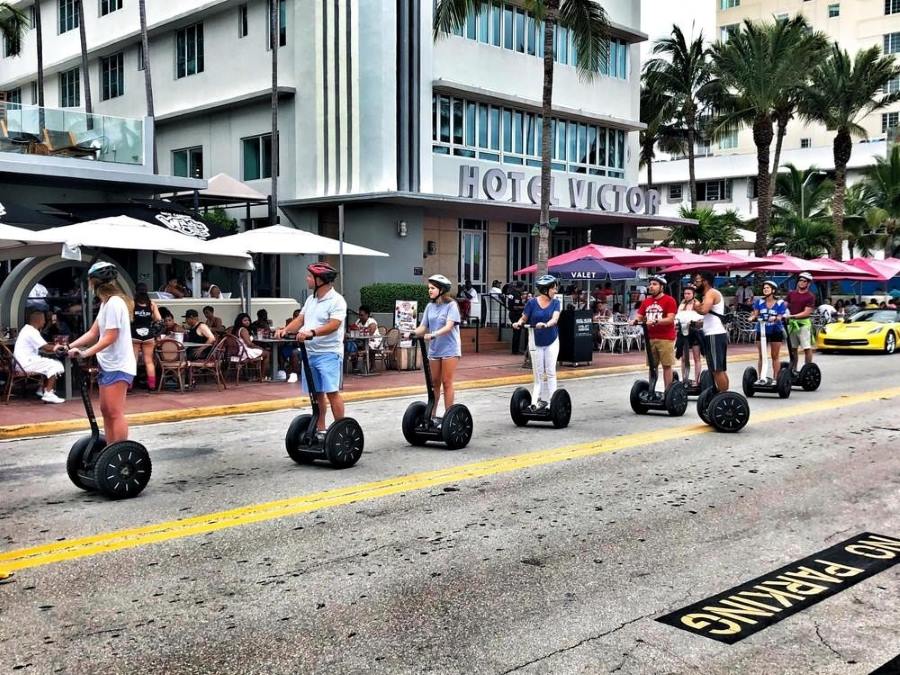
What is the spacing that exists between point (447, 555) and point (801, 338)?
36.3 ft

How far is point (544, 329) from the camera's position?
10758 millimetres

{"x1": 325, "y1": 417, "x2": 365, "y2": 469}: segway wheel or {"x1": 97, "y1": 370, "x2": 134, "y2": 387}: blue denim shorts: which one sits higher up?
{"x1": 97, "y1": 370, "x2": 134, "y2": 387}: blue denim shorts

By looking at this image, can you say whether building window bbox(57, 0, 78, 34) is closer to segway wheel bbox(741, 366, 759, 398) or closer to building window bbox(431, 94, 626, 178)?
building window bbox(431, 94, 626, 178)

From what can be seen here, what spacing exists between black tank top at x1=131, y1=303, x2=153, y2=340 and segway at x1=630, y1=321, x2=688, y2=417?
7.38 m

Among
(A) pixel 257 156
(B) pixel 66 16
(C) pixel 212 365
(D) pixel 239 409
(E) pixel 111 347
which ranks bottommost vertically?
(D) pixel 239 409

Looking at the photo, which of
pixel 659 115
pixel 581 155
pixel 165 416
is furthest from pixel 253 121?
pixel 659 115

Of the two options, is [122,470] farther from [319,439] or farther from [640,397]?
[640,397]

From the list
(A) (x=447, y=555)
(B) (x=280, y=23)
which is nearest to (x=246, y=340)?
(A) (x=447, y=555)

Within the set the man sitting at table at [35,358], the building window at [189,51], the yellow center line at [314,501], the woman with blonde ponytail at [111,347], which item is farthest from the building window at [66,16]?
the yellow center line at [314,501]

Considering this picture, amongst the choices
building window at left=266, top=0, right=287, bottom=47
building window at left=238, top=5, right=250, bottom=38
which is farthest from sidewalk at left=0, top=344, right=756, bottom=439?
building window at left=238, top=5, right=250, bottom=38

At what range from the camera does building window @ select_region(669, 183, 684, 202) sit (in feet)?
189

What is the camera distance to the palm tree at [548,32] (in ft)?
62.2

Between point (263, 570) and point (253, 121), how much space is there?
23.6 m

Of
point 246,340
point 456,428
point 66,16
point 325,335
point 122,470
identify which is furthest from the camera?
point 66,16
